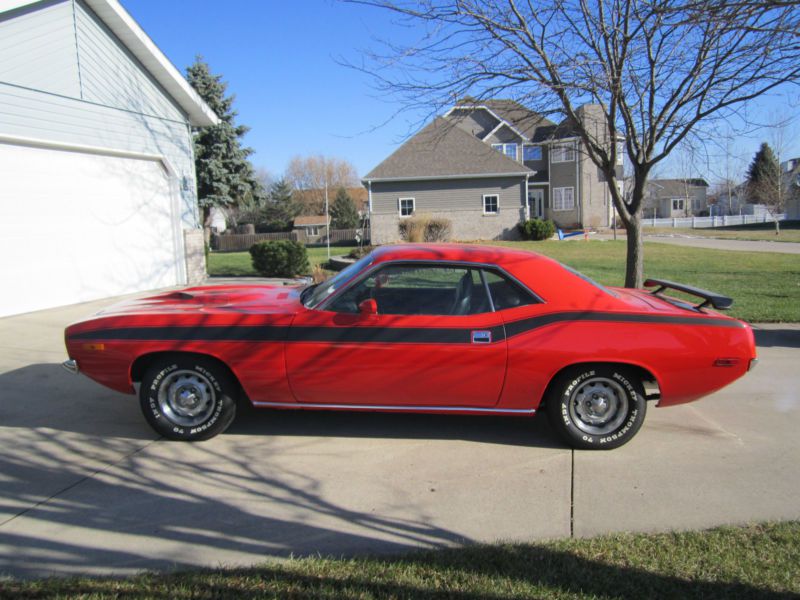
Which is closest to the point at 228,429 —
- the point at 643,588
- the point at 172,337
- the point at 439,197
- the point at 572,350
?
the point at 172,337

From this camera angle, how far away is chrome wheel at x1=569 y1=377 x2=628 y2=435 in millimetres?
4355

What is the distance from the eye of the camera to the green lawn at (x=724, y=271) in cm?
1026

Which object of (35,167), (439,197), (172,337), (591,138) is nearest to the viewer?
(172,337)

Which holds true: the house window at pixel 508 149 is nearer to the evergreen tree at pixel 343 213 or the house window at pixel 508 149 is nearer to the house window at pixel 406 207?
the house window at pixel 406 207

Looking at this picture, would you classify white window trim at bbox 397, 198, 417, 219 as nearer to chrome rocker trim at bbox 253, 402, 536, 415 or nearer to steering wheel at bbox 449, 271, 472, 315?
steering wheel at bbox 449, 271, 472, 315

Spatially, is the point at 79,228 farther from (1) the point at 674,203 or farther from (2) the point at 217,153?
(1) the point at 674,203

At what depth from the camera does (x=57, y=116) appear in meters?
9.96

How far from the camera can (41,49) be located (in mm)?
9773

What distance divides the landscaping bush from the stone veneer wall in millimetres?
21777

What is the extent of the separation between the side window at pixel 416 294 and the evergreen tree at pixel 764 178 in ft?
157

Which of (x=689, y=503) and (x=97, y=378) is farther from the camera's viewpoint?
(x=97, y=378)

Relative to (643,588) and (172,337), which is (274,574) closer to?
(643,588)

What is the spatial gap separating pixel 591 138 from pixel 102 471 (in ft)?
24.7

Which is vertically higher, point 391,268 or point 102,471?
point 391,268
